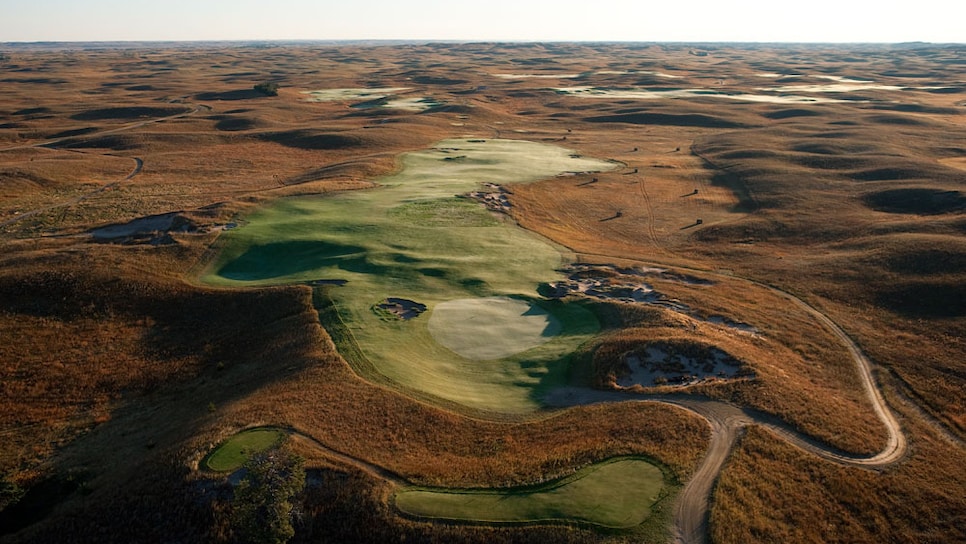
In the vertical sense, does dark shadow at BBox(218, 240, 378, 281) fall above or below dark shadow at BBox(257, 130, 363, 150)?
below

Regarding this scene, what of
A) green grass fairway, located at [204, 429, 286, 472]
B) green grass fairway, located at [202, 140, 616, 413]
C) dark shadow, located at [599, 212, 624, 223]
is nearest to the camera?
green grass fairway, located at [204, 429, 286, 472]

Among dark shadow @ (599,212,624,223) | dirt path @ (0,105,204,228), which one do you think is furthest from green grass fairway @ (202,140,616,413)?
dirt path @ (0,105,204,228)

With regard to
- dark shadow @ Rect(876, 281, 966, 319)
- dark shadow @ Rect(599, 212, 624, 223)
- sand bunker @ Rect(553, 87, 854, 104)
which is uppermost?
sand bunker @ Rect(553, 87, 854, 104)

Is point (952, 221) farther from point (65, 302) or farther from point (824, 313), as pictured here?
point (65, 302)

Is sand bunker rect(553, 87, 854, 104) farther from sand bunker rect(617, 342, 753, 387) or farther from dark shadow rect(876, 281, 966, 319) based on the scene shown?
sand bunker rect(617, 342, 753, 387)

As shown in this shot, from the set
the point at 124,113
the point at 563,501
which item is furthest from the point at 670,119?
the point at 563,501

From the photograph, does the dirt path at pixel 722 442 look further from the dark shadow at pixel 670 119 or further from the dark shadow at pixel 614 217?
the dark shadow at pixel 670 119
